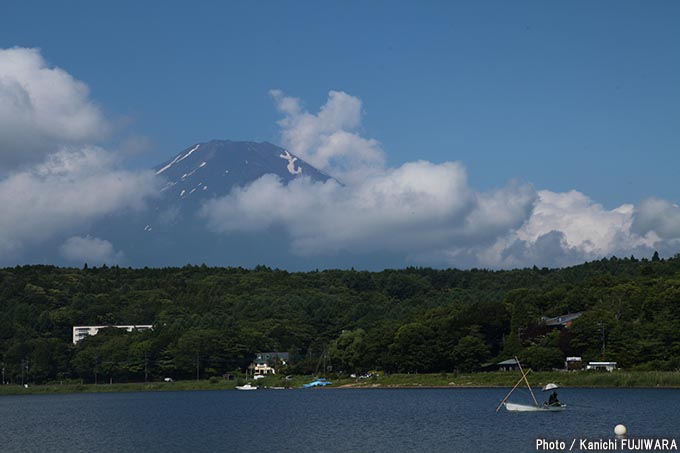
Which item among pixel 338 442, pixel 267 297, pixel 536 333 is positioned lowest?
pixel 338 442

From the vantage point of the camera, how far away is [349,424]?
60.5 meters

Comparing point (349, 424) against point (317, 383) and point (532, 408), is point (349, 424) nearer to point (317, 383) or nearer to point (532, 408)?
point (532, 408)

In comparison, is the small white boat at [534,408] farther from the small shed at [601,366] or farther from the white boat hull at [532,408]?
the small shed at [601,366]

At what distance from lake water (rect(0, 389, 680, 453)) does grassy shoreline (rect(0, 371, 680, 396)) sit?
3799 millimetres

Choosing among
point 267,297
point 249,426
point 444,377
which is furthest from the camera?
point 267,297

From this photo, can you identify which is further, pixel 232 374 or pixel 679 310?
pixel 232 374

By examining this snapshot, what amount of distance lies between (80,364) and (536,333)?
71718mm

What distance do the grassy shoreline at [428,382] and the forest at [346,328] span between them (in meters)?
3.78

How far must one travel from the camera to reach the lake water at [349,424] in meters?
49.7

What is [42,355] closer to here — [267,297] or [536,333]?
[267,297]

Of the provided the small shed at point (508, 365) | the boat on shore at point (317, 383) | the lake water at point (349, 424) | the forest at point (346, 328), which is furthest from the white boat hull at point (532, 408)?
the boat on shore at point (317, 383)

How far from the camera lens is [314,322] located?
168 metres

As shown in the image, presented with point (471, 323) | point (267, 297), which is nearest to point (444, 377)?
point (471, 323)

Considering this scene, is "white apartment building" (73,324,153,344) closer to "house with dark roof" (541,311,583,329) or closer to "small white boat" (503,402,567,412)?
"house with dark roof" (541,311,583,329)
